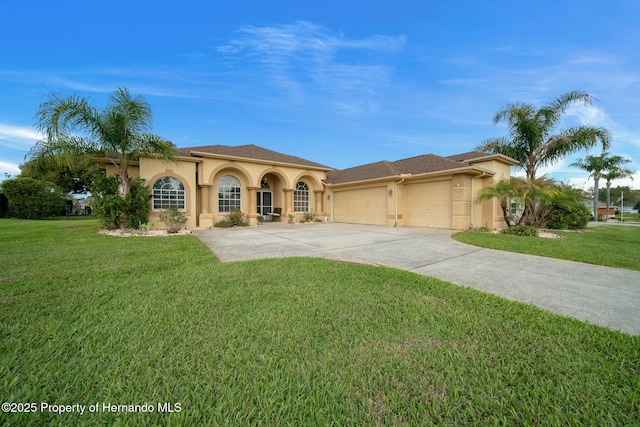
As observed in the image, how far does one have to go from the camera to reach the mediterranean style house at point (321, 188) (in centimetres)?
1290

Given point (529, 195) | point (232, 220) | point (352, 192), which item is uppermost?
point (352, 192)

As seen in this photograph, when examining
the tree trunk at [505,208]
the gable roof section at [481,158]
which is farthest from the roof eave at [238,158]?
the tree trunk at [505,208]

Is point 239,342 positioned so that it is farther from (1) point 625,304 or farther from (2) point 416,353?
(1) point 625,304

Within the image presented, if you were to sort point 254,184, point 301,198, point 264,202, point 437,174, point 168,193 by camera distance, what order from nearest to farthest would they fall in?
point 168,193 → point 437,174 → point 254,184 → point 264,202 → point 301,198

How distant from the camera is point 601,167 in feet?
81.5

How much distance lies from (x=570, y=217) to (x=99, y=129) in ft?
79.0

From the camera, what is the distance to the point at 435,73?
13516 millimetres

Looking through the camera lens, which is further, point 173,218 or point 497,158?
point 497,158

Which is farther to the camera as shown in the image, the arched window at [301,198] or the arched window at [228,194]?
the arched window at [301,198]

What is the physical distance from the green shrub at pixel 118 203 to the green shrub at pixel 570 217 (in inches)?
856

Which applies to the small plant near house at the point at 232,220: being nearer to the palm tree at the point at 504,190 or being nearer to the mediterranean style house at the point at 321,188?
the mediterranean style house at the point at 321,188

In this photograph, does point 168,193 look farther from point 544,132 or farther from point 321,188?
point 544,132

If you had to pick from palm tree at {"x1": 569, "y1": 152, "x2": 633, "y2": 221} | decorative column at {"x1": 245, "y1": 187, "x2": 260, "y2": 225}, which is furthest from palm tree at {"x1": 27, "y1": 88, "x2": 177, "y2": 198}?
palm tree at {"x1": 569, "y1": 152, "x2": 633, "y2": 221}

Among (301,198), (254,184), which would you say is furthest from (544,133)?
(254,184)
